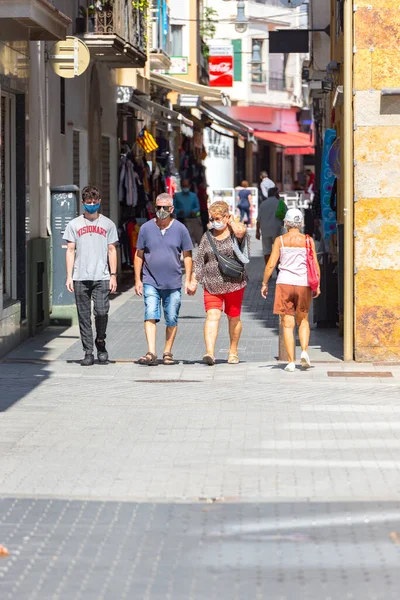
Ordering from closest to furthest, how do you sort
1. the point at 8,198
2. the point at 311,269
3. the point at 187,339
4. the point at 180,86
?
the point at 311,269, the point at 8,198, the point at 187,339, the point at 180,86

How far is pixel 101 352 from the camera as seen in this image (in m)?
14.9

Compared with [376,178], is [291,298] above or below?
below

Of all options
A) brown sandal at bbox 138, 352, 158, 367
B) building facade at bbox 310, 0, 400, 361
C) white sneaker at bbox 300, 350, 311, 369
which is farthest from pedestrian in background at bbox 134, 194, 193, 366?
building facade at bbox 310, 0, 400, 361

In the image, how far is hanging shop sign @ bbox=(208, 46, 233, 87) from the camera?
51000 mm

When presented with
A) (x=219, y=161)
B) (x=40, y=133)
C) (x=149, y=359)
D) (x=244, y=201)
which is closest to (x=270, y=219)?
(x=40, y=133)

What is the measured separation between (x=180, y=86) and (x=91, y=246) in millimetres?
20185

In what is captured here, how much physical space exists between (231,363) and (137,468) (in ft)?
19.4

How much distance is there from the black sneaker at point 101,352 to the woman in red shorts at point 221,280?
1.02m

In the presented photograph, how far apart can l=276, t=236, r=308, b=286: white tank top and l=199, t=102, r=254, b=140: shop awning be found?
2202cm

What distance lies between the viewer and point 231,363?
578 inches

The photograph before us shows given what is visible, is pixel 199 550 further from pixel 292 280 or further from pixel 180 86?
pixel 180 86

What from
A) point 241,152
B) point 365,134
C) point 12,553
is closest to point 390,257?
point 365,134

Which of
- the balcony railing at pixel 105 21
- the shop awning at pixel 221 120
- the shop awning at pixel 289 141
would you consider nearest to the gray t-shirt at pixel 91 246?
the balcony railing at pixel 105 21

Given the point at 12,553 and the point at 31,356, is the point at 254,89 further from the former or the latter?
the point at 12,553
